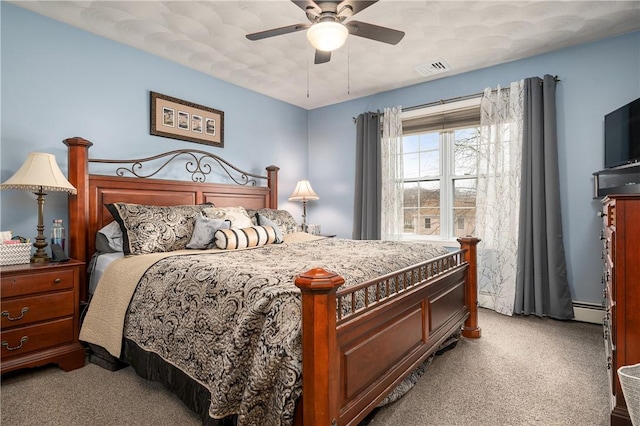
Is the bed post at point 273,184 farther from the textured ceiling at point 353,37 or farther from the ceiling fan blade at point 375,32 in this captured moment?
the ceiling fan blade at point 375,32

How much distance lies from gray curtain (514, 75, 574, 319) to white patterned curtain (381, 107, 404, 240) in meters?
1.36

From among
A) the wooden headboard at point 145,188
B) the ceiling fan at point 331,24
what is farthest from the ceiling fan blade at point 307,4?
the wooden headboard at point 145,188

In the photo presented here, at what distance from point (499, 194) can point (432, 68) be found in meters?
1.55

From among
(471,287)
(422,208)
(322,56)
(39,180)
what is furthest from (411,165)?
(39,180)

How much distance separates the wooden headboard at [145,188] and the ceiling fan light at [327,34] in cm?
199

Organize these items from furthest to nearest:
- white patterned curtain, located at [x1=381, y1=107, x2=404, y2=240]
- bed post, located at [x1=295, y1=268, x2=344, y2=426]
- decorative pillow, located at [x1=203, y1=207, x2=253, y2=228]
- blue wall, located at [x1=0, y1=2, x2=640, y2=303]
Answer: white patterned curtain, located at [x1=381, y1=107, x2=404, y2=240] < decorative pillow, located at [x1=203, y1=207, x2=253, y2=228] < blue wall, located at [x1=0, y1=2, x2=640, y2=303] < bed post, located at [x1=295, y1=268, x2=344, y2=426]

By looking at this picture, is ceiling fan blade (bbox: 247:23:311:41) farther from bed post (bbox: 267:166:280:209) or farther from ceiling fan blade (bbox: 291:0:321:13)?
bed post (bbox: 267:166:280:209)

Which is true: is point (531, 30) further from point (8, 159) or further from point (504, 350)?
point (8, 159)

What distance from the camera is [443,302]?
2.32 meters

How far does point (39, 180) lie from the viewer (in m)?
2.31

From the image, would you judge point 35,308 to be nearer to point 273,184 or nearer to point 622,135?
point 273,184

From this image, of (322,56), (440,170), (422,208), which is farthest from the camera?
(422,208)

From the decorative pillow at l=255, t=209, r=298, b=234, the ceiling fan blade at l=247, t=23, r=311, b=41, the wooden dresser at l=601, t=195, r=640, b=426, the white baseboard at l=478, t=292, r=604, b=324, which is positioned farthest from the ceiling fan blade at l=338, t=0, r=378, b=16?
the white baseboard at l=478, t=292, r=604, b=324

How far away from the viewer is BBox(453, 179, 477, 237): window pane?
395 centimetres
